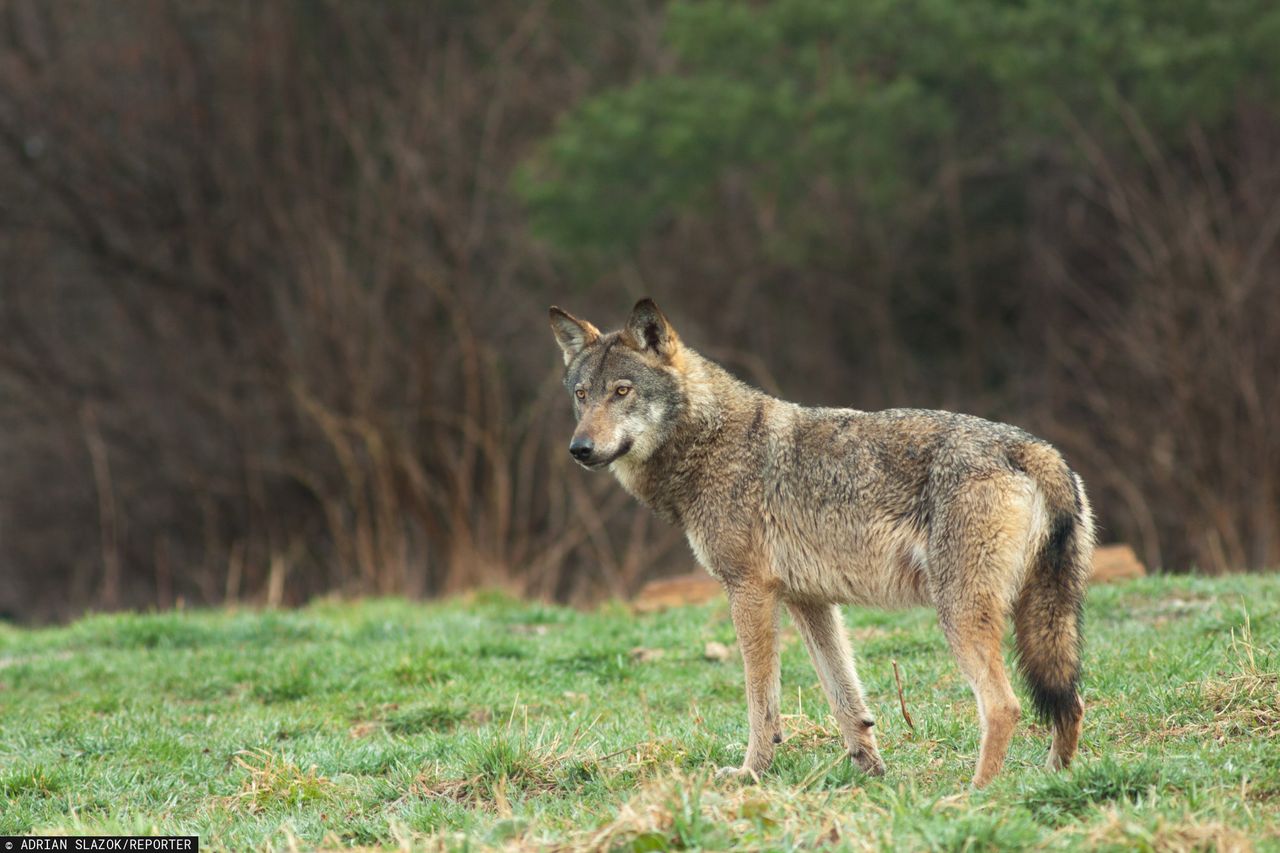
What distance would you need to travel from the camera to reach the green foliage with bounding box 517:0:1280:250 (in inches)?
639

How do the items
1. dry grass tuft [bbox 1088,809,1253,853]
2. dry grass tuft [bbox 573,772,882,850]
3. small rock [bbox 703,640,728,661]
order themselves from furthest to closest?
1. small rock [bbox 703,640,728,661]
2. dry grass tuft [bbox 573,772,882,850]
3. dry grass tuft [bbox 1088,809,1253,853]

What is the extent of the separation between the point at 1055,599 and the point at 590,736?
2347 millimetres

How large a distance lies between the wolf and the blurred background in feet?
23.9

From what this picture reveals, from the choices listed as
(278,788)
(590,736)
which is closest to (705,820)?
(590,736)

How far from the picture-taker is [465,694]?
8133mm

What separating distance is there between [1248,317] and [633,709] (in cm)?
1045

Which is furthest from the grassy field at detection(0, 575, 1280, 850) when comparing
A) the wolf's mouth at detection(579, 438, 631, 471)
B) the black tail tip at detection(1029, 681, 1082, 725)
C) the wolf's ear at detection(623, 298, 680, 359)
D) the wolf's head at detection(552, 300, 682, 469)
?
the wolf's ear at detection(623, 298, 680, 359)

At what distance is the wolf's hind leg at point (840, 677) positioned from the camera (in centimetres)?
601

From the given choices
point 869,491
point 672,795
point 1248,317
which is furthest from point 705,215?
point 672,795

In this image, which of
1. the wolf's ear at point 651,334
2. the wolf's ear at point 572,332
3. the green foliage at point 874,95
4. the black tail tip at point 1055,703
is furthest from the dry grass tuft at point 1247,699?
the green foliage at point 874,95

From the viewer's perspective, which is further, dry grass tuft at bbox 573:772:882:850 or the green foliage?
the green foliage

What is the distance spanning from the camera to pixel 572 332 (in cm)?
704

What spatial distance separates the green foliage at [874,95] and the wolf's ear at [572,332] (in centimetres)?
1072

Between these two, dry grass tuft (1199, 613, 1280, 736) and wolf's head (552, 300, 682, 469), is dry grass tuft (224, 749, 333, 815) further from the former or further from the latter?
dry grass tuft (1199, 613, 1280, 736)
